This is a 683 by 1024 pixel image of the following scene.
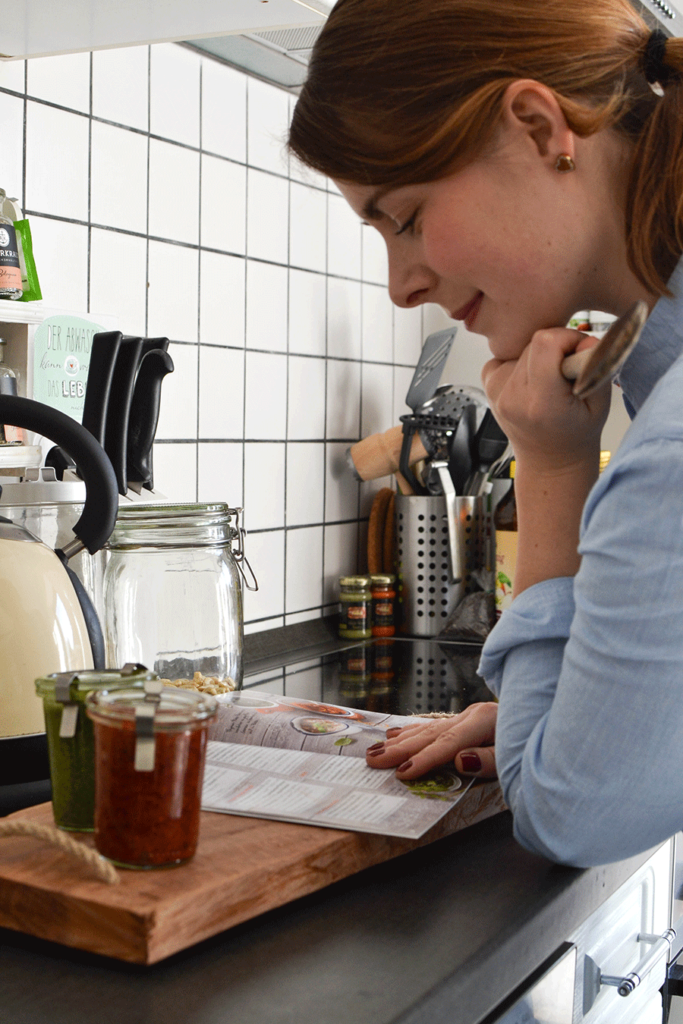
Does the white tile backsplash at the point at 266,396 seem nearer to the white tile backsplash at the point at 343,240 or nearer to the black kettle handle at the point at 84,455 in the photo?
the white tile backsplash at the point at 343,240

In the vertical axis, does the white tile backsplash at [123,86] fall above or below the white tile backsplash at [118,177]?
above

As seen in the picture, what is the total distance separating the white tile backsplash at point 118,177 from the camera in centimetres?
137

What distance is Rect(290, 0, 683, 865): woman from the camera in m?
0.63

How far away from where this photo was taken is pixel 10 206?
1215mm

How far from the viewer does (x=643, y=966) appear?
0.89 m

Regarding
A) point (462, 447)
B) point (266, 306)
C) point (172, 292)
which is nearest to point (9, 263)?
point (172, 292)

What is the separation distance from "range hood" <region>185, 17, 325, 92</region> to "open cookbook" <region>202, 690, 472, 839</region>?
0.96 metres

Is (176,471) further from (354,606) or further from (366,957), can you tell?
(366,957)

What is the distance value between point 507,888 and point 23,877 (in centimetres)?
31

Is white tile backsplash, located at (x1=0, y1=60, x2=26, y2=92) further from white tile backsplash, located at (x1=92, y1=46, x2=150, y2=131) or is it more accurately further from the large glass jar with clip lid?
the large glass jar with clip lid

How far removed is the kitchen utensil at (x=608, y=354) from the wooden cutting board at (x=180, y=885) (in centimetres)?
32

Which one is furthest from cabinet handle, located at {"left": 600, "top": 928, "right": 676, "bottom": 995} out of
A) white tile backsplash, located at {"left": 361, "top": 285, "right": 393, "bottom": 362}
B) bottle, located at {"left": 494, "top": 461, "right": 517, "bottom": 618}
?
white tile backsplash, located at {"left": 361, "top": 285, "right": 393, "bottom": 362}

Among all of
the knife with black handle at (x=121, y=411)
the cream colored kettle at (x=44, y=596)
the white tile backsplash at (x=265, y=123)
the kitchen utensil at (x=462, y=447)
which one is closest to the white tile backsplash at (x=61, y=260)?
the knife with black handle at (x=121, y=411)

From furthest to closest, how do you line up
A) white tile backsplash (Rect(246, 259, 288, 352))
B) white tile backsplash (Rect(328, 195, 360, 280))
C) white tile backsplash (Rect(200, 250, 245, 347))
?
1. white tile backsplash (Rect(328, 195, 360, 280))
2. white tile backsplash (Rect(246, 259, 288, 352))
3. white tile backsplash (Rect(200, 250, 245, 347))
